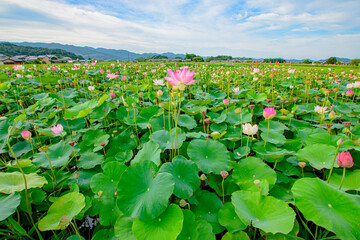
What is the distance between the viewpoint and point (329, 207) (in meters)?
0.72

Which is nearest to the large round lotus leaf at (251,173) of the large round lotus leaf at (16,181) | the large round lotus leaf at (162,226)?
the large round lotus leaf at (162,226)

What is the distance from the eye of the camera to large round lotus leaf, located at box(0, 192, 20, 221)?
70 centimetres

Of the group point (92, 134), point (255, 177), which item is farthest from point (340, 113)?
point (92, 134)

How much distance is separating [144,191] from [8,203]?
0.60m

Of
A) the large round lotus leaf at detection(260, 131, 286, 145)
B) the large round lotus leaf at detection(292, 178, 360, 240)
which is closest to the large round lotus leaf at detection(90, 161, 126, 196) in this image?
the large round lotus leaf at detection(292, 178, 360, 240)

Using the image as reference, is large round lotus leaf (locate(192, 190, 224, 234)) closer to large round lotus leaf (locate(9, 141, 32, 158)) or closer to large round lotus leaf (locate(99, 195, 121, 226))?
large round lotus leaf (locate(99, 195, 121, 226))

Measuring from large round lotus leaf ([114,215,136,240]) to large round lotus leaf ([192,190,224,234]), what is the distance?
31cm

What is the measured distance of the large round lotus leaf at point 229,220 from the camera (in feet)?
2.40

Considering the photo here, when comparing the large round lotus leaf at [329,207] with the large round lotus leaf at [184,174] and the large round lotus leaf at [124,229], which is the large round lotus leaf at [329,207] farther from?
the large round lotus leaf at [124,229]

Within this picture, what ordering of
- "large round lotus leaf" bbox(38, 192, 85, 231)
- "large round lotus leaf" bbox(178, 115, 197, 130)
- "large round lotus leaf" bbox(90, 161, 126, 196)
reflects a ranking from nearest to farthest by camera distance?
"large round lotus leaf" bbox(38, 192, 85, 231)
"large round lotus leaf" bbox(90, 161, 126, 196)
"large round lotus leaf" bbox(178, 115, 197, 130)

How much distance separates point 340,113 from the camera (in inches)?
71.1

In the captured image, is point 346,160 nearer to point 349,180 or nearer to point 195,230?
point 349,180

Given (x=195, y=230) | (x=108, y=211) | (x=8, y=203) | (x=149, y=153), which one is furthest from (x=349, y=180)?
(x=8, y=203)

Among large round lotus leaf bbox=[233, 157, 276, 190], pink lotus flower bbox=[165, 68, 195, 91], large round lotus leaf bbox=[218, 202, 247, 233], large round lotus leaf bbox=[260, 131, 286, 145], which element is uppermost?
pink lotus flower bbox=[165, 68, 195, 91]
